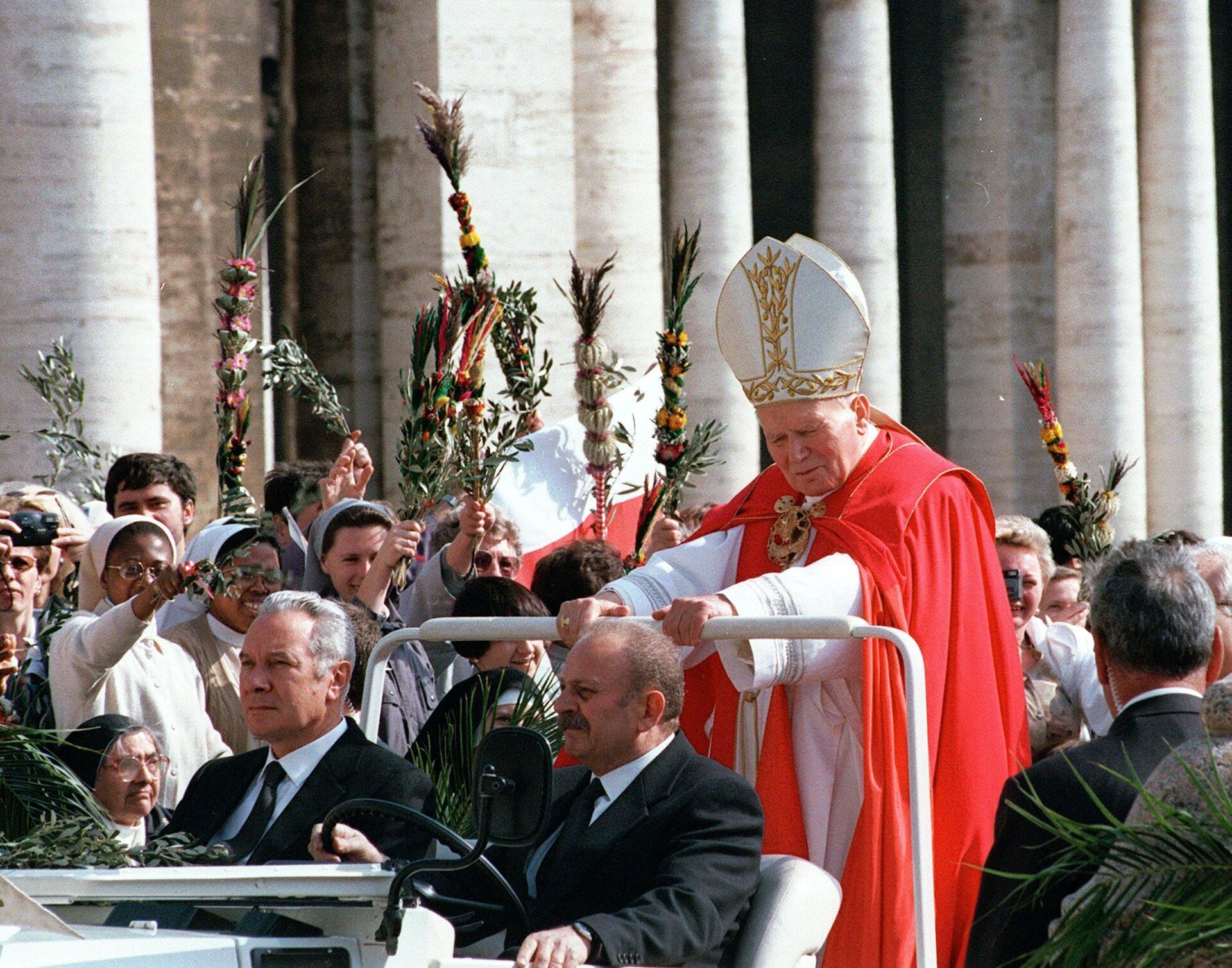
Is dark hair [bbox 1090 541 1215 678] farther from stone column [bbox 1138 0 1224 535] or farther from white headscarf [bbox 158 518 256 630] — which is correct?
stone column [bbox 1138 0 1224 535]

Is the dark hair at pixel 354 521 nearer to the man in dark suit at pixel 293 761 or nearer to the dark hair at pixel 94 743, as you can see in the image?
the dark hair at pixel 94 743

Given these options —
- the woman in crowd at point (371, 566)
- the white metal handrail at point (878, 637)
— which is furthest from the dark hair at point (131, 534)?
the white metal handrail at point (878, 637)

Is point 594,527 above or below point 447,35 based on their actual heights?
below

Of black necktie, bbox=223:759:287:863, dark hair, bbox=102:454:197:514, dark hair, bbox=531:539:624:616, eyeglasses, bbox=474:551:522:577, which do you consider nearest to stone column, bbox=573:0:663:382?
eyeglasses, bbox=474:551:522:577

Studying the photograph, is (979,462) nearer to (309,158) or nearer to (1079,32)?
(1079,32)

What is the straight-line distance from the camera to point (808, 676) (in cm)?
501

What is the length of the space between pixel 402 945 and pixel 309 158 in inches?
553

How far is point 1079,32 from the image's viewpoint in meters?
20.4

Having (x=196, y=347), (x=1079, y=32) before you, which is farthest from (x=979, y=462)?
(x=196, y=347)

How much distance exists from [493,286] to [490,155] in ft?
18.0

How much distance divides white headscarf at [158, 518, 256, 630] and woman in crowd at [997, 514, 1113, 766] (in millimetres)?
2492

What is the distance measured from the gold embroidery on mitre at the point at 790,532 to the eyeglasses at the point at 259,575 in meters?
1.49

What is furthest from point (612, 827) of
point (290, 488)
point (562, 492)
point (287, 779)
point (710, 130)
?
point (710, 130)

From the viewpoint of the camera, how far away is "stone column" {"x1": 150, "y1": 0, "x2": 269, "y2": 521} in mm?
13578
